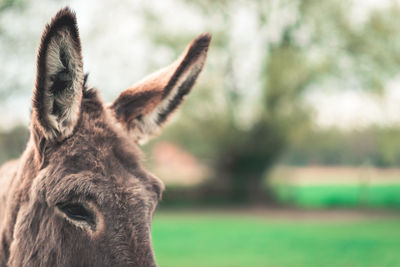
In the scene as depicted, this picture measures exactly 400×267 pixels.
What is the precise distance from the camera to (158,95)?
3.05m

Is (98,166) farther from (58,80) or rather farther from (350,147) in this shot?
(350,147)

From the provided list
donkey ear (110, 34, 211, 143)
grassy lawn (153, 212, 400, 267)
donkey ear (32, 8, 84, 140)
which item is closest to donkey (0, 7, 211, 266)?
donkey ear (32, 8, 84, 140)

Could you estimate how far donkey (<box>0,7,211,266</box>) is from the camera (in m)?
2.30

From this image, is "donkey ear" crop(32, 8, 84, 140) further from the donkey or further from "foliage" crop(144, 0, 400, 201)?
"foliage" crop(144, 0, 400, 201)

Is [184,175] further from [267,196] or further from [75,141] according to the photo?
[75,141]

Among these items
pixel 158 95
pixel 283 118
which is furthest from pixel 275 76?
pixel 158 95

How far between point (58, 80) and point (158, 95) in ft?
2.54

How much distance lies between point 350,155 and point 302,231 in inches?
437

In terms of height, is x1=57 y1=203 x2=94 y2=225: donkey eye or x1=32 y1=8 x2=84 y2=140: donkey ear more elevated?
x1=32 y1=8 x2=84 y2=140: donkey ear

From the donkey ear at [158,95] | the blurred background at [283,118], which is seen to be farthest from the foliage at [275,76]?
the donkey ear at [158,95]

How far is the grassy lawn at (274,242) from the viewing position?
12961 mm

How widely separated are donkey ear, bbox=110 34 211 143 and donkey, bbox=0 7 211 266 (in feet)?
0.73

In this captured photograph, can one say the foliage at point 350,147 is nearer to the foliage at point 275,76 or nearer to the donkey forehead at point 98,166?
the foliage at point 275,76

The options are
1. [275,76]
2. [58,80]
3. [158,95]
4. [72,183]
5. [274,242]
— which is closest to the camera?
[72,183]
